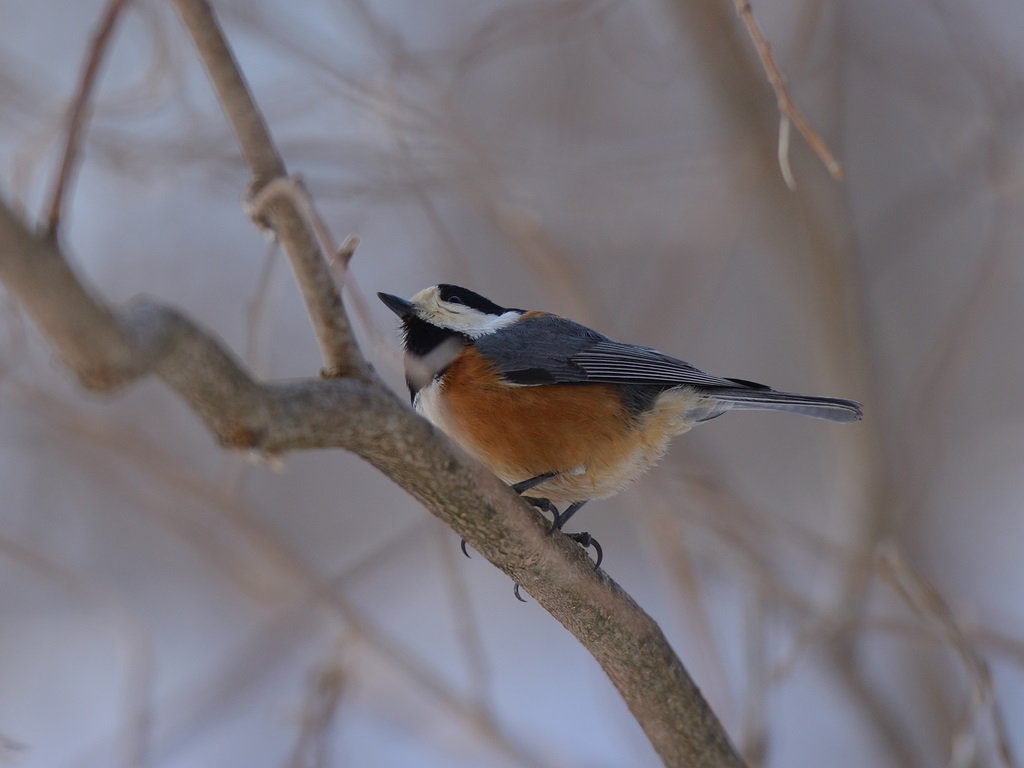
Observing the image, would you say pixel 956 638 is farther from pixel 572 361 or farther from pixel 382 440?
pixel 382 440

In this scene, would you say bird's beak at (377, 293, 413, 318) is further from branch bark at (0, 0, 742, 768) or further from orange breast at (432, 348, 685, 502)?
branch bark at (0, 0, 742, 768)

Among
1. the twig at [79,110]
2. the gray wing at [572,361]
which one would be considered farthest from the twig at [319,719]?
the twig at [79,110]

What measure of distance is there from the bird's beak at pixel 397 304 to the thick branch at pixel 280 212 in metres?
1.54

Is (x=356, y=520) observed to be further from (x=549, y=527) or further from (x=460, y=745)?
(x=549, y=527)

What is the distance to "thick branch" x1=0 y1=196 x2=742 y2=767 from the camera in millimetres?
1111

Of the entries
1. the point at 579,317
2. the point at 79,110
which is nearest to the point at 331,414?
the point at 79,110

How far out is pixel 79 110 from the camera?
3.95ft

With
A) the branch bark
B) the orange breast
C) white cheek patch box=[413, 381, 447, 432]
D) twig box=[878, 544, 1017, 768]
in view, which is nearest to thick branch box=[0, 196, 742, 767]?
the branch bark

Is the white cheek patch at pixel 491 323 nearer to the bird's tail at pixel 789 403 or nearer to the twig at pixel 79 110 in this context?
the bird's tail at pixel 789 403

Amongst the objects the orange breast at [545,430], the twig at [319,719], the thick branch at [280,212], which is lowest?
the twig at [319,719]

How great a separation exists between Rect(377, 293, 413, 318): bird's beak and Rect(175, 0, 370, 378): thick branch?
5.06 feet

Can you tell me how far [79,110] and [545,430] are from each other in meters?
1.98

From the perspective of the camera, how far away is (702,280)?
5.08m

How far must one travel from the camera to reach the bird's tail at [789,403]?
2.97 m
